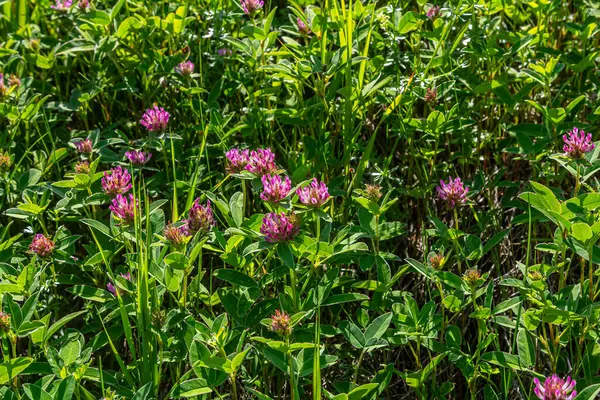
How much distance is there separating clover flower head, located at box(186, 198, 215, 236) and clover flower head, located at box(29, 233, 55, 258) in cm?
46

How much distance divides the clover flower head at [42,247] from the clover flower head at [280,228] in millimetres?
696

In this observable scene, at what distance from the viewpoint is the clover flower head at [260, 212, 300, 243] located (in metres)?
2.18

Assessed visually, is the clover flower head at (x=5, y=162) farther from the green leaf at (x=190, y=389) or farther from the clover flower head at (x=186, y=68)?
the green leaf at (x=190, y=389)

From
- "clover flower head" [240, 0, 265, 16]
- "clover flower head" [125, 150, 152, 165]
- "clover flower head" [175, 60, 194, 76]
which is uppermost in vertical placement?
"clover flower head" [240, 0, 265, 16]

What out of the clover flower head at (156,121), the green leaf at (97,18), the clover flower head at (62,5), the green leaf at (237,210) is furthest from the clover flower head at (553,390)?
the clover flower head at (62,5)

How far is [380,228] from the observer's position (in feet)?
8.10

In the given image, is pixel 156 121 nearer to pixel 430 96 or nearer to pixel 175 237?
pixel 175 237

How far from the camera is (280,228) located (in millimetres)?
2178

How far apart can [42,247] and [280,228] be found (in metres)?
0.77

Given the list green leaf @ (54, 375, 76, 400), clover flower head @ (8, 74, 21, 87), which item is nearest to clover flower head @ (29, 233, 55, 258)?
green leaf @ (54, 375, 76, 400)

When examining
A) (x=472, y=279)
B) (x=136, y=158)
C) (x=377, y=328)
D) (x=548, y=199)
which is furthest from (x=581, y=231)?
(x=136, y=158)

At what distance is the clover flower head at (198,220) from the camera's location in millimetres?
2328

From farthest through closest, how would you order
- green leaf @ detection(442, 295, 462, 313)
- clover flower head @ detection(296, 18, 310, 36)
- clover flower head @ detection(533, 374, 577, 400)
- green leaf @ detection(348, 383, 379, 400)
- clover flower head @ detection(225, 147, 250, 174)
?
clover flower head @ detection(296, 18, 310, 36), clover flower head @ detection(225, 147, 250, 174), green leaf @ detection(442, 295, 462, 313), green leaf @ detection(348, 383, 379, 400), clover flower head @ detection(533, 374, 577, 400)

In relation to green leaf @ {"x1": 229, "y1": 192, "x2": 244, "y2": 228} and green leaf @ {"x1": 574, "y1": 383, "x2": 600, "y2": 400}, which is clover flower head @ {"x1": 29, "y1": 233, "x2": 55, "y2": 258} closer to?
green leaf @ {"x1": 229, "y1": 192, "x2": 244, "y2": 228}
